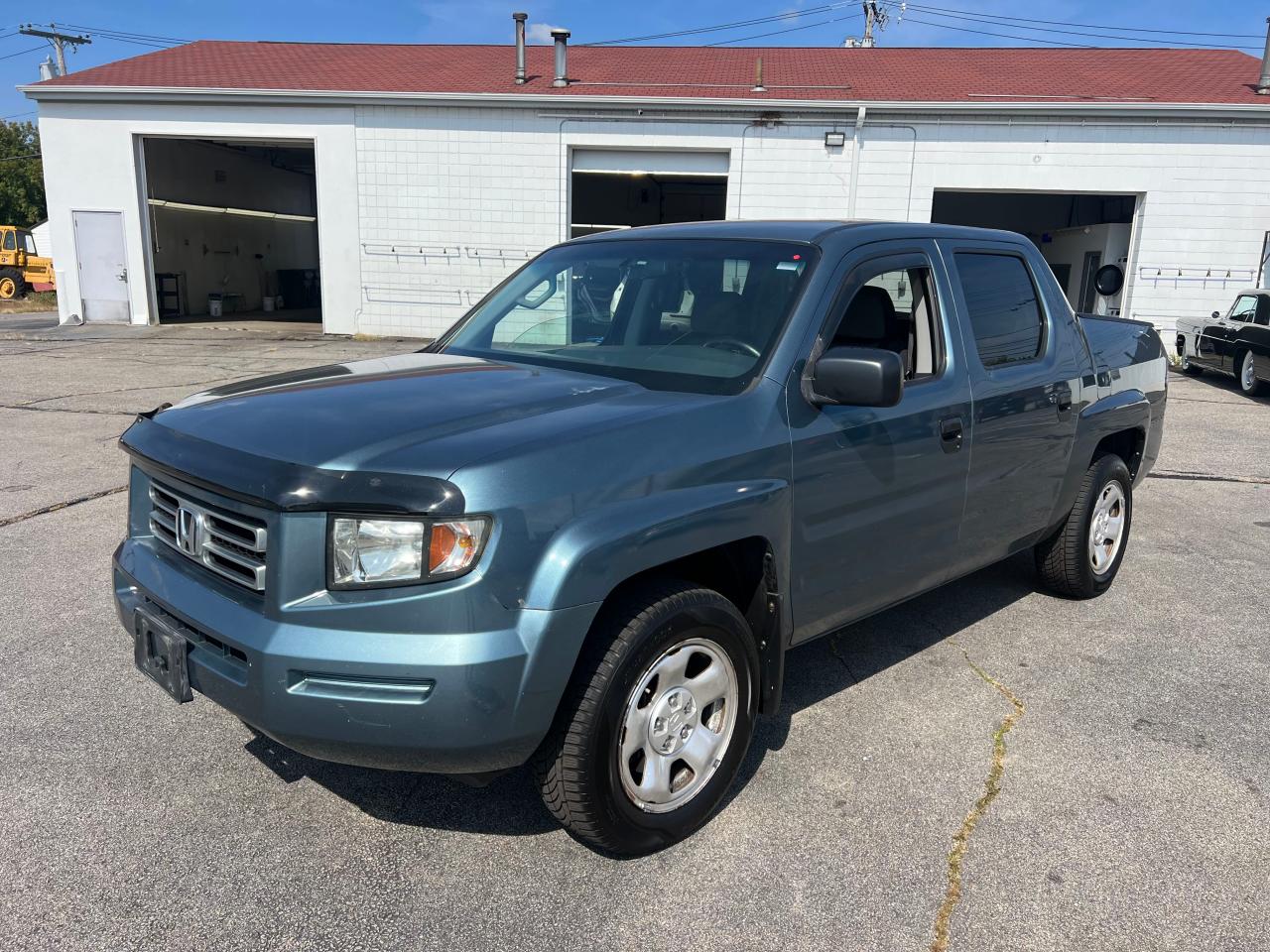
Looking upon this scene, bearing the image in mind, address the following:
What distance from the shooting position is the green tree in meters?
59.4

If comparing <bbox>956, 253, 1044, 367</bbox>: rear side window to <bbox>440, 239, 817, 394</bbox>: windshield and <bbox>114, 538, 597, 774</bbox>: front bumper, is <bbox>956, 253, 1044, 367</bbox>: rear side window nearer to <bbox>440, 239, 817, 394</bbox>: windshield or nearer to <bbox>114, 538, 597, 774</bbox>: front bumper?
<bbox>440, 239, 817, 394</bbox>: windshield

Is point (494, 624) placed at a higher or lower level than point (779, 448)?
lower

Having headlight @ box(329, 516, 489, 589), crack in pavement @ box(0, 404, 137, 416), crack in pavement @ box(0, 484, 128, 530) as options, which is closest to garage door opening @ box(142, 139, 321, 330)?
crack in pavement @ box(0, 404, 137, 416)

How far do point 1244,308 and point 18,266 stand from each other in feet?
128

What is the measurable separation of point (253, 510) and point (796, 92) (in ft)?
62.9

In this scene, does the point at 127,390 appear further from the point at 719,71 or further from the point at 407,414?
the point at 719,71

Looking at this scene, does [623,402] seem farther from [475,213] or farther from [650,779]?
[475,213]

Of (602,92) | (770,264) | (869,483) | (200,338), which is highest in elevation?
(602,92)

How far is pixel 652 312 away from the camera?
358 centimetres

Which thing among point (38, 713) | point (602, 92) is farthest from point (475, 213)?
point (38, 713)

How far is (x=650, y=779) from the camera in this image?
109 inches

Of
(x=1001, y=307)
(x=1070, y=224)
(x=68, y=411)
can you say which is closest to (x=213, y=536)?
(x=1001, y=307)

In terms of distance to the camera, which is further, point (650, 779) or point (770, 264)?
point (770, 264)

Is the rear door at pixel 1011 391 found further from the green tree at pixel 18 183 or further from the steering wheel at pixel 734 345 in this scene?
the green tree at pixel 18 183
